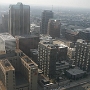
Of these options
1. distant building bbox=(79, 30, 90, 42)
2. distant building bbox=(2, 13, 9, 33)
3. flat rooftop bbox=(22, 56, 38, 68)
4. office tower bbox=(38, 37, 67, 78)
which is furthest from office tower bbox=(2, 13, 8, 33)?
flat rooftop bbox=(22, 56, 38, 68)

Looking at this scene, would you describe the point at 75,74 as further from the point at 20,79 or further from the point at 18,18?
the point at 18,18

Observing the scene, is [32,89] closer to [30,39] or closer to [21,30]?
[30,39]

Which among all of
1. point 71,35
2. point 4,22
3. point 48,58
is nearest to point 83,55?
point 48,58

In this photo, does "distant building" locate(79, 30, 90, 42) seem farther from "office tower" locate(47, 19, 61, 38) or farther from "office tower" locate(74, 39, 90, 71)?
"office tower" locate(74, 39, 90, 71)

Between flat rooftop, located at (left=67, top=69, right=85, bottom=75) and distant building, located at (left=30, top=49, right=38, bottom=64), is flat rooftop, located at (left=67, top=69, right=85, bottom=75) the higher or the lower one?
the lower one

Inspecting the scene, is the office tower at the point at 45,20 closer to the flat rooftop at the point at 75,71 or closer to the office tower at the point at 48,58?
the office tower at the point at 48,58

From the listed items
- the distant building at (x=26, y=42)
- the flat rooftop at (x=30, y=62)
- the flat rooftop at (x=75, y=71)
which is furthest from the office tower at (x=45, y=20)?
the flat rooftop at (x=30, y=62)

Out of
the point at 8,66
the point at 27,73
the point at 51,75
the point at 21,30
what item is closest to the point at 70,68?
Result: the point at 51,75
